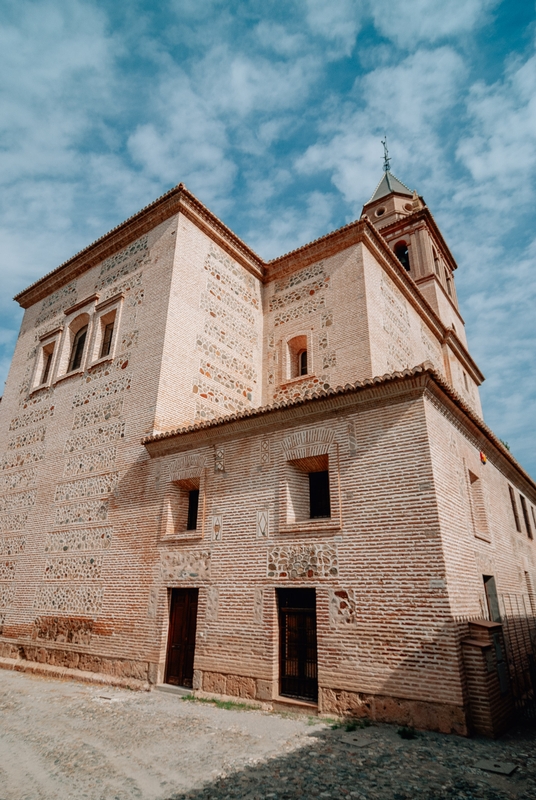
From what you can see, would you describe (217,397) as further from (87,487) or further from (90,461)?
(87,487)

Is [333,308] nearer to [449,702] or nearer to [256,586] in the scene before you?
[256,586]

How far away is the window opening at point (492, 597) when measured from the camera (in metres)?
8.27

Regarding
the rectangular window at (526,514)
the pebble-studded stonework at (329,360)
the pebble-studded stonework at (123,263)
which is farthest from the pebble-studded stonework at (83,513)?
the rectangular window at (526,514)

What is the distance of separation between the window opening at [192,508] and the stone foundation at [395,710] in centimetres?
392

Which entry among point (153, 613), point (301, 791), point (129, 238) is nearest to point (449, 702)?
point (301, 791)

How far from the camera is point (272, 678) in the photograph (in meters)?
6.86

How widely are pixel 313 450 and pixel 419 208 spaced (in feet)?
53.8

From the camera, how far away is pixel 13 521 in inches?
484

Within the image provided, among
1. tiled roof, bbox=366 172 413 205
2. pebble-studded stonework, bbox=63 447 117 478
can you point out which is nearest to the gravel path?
pebble-studded stonework, bbox=63 447 117 478

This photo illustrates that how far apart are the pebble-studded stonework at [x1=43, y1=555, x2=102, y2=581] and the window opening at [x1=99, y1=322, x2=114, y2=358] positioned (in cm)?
509

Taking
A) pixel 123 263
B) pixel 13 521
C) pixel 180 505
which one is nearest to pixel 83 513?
pixel 180 505

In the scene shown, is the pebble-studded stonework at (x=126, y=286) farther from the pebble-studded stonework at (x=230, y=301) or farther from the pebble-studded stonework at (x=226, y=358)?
the pebble-studded stonework at (x=226, y=358)

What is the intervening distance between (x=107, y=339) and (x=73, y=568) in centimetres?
586

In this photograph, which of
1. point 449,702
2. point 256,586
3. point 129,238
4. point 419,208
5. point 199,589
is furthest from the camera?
point 419,208
